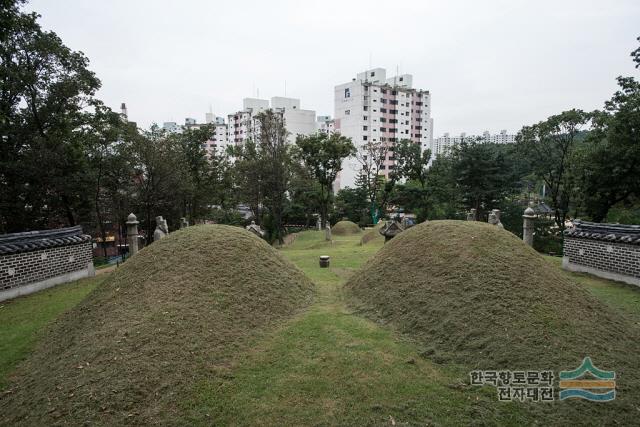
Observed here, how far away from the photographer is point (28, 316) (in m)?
9.09

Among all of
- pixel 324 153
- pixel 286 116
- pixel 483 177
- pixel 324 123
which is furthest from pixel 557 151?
pixel 324 123

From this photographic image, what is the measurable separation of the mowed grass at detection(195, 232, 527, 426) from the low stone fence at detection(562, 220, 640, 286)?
9.03 meters

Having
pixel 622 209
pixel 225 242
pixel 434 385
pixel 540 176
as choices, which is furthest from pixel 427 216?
pixel 434 385

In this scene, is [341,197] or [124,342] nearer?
[124,342]

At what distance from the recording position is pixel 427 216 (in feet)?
107

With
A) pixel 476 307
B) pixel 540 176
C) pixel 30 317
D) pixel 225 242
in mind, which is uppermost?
pixel 540 176

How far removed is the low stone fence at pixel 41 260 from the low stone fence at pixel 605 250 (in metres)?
18.0

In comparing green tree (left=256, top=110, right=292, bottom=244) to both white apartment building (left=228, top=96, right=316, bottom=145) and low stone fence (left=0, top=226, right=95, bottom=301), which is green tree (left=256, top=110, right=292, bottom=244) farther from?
white apartment building (left=228, top=96, right=316, bottom=145)

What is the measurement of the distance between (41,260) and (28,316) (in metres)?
3.22

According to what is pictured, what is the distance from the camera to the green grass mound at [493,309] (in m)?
5.70

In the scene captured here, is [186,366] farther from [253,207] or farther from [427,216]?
[427,216]

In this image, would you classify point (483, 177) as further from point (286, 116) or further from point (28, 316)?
→ point (286, 116)

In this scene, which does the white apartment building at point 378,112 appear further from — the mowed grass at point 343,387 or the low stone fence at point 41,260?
the mowed grass at point 343,387

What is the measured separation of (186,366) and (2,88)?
16.9 meters
